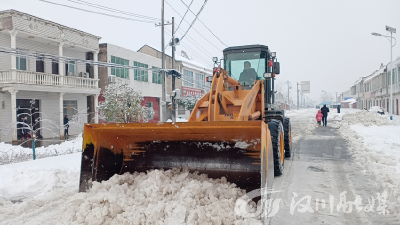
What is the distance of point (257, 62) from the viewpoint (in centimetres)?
668

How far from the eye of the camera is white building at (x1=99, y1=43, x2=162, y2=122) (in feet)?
67.0

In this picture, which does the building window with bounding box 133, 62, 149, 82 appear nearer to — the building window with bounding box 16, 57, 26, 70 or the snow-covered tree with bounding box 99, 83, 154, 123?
the building window with bounding box 16, 57, 26, 70

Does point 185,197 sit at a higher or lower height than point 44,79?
lower

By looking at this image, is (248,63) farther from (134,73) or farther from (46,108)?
(134,73)

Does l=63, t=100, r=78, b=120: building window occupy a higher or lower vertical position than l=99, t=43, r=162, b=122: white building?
lower

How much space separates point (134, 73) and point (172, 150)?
63.9ft

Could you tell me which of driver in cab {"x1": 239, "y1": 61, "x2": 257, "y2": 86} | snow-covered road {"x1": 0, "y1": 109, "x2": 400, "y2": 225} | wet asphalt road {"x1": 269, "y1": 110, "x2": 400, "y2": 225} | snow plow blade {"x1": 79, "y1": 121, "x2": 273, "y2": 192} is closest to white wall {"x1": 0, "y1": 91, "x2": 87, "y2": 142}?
snow-covered road {"x1": 0, "y1": 109, "x2": 400, "y2": 225}

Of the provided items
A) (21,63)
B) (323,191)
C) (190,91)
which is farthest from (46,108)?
(190,91)

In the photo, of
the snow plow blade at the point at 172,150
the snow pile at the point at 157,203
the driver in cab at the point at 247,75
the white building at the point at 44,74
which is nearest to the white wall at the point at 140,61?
the white building at the point at 44,74

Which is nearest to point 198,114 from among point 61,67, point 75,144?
point 75,144

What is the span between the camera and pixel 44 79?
1573cm

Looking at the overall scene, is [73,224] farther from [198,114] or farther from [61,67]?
[61,67]

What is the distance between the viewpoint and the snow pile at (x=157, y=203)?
10.3 ft

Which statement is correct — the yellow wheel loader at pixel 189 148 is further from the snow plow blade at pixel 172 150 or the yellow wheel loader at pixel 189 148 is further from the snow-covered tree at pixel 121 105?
the snow-covered tree at pixel 121 105
